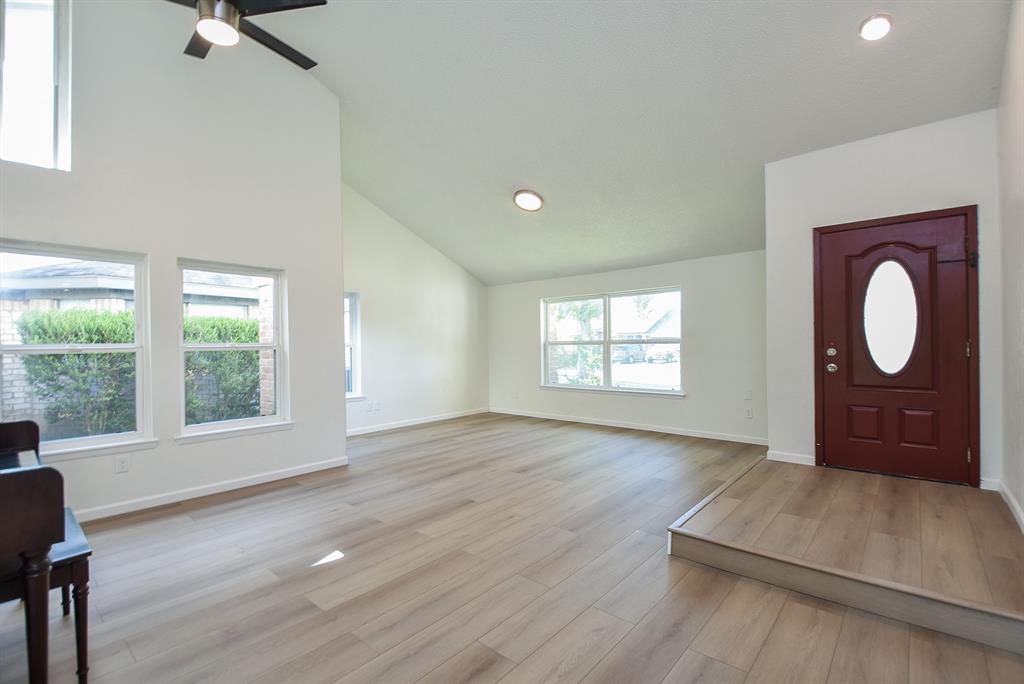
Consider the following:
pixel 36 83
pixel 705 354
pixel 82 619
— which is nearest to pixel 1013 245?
pixel 705 354

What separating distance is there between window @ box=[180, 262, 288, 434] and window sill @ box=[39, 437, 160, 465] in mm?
256

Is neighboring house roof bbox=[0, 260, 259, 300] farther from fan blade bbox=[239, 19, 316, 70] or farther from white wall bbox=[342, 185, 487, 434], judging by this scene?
white wall bbox=[342, 185, 487, 434]

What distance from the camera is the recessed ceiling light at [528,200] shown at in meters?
4.98

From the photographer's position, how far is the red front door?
319 cm

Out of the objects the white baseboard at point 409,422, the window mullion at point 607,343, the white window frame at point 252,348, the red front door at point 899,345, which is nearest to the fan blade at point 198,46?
the white window frame at point 252,348

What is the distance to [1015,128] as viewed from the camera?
8.45ft

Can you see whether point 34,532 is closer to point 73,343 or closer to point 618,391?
point 73,343

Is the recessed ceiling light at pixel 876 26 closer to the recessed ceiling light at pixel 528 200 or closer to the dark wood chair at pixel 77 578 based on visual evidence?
the recessed ceiling light at pixel 528 200

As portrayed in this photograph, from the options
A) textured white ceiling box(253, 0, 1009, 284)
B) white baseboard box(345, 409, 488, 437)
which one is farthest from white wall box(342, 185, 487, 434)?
textured white ceiling box(253, 0, 1009, 284)

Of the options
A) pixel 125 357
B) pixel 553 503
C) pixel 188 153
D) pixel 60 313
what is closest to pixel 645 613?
pixel 553 503

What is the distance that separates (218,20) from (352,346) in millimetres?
4059

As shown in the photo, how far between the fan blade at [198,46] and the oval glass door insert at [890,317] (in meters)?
4.85

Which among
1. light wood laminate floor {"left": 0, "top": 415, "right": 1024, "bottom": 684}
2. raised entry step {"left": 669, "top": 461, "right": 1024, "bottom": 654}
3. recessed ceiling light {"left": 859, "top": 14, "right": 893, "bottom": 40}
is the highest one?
recessed ceiling light {"left": 859, "top": 14, "right": 893, "bottom": 40}

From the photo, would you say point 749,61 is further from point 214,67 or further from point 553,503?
point 214,67
